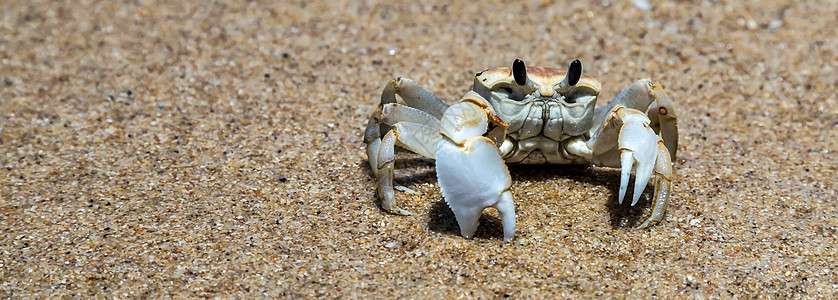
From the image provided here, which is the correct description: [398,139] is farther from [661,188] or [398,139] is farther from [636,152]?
[661,188]

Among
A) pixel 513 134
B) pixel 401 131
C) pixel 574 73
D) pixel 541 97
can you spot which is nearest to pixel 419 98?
pixel 401 131

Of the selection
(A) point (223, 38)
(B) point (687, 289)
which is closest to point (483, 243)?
(B) point (687, 289)

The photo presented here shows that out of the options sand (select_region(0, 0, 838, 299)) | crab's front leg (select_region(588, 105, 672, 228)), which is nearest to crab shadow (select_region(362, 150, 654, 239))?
sand (select_region(0, 0, 838, 299))

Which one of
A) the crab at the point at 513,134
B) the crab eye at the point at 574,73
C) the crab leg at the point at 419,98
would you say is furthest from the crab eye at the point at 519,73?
the crab leg at the point at 419,98

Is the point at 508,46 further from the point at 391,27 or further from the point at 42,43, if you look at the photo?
the point at 42,43

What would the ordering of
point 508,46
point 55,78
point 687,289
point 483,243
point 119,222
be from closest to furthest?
point 687,289 → point 483,243 → point 119,222 → point 55,78 → point 508,46

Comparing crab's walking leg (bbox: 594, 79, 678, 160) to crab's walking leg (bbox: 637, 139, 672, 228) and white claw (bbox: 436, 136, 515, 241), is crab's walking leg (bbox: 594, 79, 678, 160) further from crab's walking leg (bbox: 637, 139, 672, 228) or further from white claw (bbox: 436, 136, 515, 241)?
white claw (bbox: 436, 136, 515, 241)

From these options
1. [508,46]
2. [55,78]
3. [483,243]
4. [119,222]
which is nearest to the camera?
[483,243]
